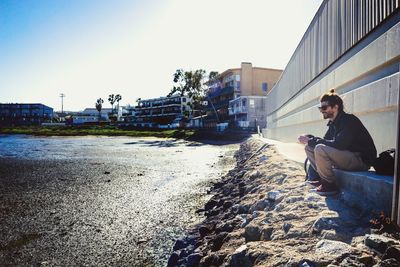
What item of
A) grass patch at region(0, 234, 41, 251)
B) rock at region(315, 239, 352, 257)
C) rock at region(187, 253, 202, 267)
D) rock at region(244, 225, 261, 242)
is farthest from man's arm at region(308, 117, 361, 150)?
grass patch at region(0, 234, 41, 251)

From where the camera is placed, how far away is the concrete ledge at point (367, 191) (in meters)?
3.20

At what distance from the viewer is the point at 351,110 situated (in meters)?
6.97

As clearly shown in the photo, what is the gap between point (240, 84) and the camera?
63562 millimetres

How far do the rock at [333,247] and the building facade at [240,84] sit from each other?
187 feet

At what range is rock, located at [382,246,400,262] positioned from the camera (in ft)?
7.61

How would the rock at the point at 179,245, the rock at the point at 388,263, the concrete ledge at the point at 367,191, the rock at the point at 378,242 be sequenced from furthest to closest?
the rock at the point at 179,245 < the concrete ledge at the point at 367,191 < the rock at the point at 378,242 < the rock at the point at 388,263

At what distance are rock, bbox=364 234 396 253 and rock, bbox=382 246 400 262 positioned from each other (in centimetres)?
9

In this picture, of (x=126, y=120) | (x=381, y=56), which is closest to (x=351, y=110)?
(x=381, y=56)

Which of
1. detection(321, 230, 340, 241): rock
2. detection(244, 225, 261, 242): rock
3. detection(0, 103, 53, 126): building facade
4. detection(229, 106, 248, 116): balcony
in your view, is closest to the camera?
detection(321, 230, 340, 241): rock

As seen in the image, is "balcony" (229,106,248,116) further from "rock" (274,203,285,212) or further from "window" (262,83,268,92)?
"rock" (274,203,285,212)

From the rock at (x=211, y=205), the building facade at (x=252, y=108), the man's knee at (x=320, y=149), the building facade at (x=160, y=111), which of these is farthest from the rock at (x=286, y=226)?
the building facade at (x=160, y=111)

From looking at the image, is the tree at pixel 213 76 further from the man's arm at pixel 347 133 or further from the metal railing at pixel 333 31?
the man's arm at pixel 347 133

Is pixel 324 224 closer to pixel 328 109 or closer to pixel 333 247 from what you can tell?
pixel 333 247

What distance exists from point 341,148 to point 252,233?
172cm
